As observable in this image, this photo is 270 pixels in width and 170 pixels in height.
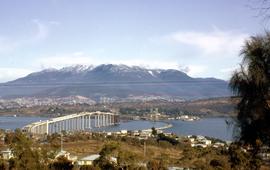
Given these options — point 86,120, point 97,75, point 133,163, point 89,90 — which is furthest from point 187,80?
point 133,163

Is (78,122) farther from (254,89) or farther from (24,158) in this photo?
(254,89)

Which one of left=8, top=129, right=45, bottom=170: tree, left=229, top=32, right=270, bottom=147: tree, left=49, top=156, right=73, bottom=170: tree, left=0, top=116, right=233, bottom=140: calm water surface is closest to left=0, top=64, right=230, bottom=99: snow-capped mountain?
left=0, top=116, right=233, bottom=140: calm water surface

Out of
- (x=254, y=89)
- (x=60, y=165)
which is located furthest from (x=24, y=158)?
(x=254, y=89)

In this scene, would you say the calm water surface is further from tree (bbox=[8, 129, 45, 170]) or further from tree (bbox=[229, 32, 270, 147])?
tree (bbox=[229, 32, 270, 147])

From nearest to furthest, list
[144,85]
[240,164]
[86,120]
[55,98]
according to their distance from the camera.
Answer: [240,164] < [86,120] < [55,98] < [144,85]

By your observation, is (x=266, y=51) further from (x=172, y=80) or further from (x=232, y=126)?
(x=172, y=80)
